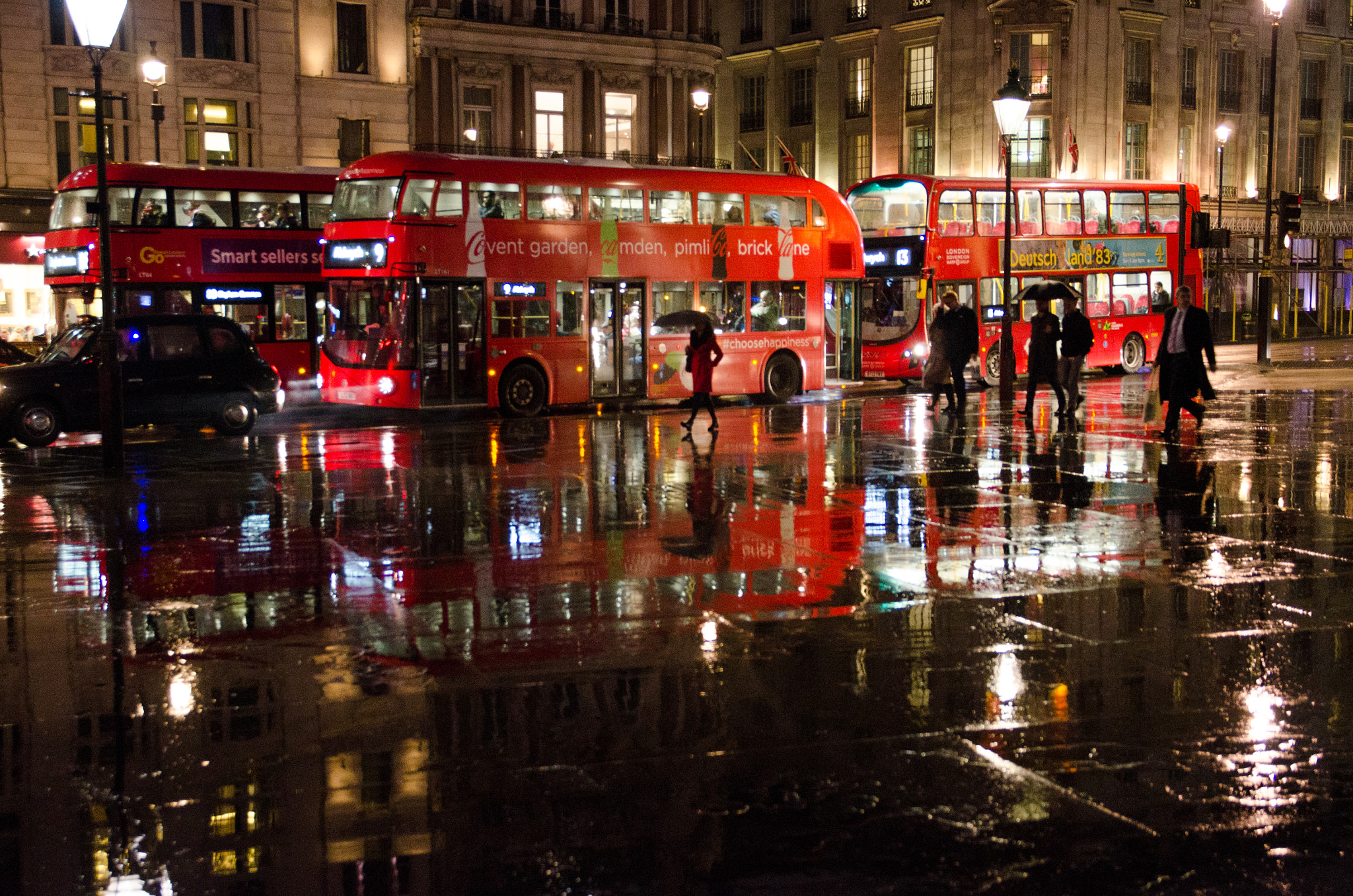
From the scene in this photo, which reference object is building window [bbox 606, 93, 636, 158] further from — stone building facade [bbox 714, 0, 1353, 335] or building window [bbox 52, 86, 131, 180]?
building window [bbox 52, 86, 131, 180]

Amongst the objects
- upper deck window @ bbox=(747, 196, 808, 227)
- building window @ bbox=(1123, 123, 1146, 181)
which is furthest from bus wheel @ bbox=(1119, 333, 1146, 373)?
building window @ bbox=(1123, 123, 1146, 181)

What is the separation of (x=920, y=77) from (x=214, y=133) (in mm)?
28000

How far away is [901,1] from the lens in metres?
53.6

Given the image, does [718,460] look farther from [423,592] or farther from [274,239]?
[274,239]

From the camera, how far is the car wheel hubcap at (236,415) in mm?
20469

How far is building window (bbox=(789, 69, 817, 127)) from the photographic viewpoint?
56.9 m

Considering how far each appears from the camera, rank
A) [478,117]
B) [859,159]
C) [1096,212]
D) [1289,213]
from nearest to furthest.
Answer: [1096,212] < [1289,213] < [478,117] < [859,159]

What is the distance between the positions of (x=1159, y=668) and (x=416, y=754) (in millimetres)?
3890

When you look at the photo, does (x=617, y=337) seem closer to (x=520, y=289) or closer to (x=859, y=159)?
(x=520, y=289)

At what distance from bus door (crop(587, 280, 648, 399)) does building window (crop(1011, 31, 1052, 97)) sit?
3226 cm

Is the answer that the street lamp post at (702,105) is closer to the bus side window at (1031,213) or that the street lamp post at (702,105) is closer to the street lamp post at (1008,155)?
the bus side window at (1031,213)

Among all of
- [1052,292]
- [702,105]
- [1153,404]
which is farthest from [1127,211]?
[1153,404]

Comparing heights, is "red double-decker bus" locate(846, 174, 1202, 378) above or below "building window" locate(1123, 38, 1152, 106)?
below

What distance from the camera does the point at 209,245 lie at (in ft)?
86.9
